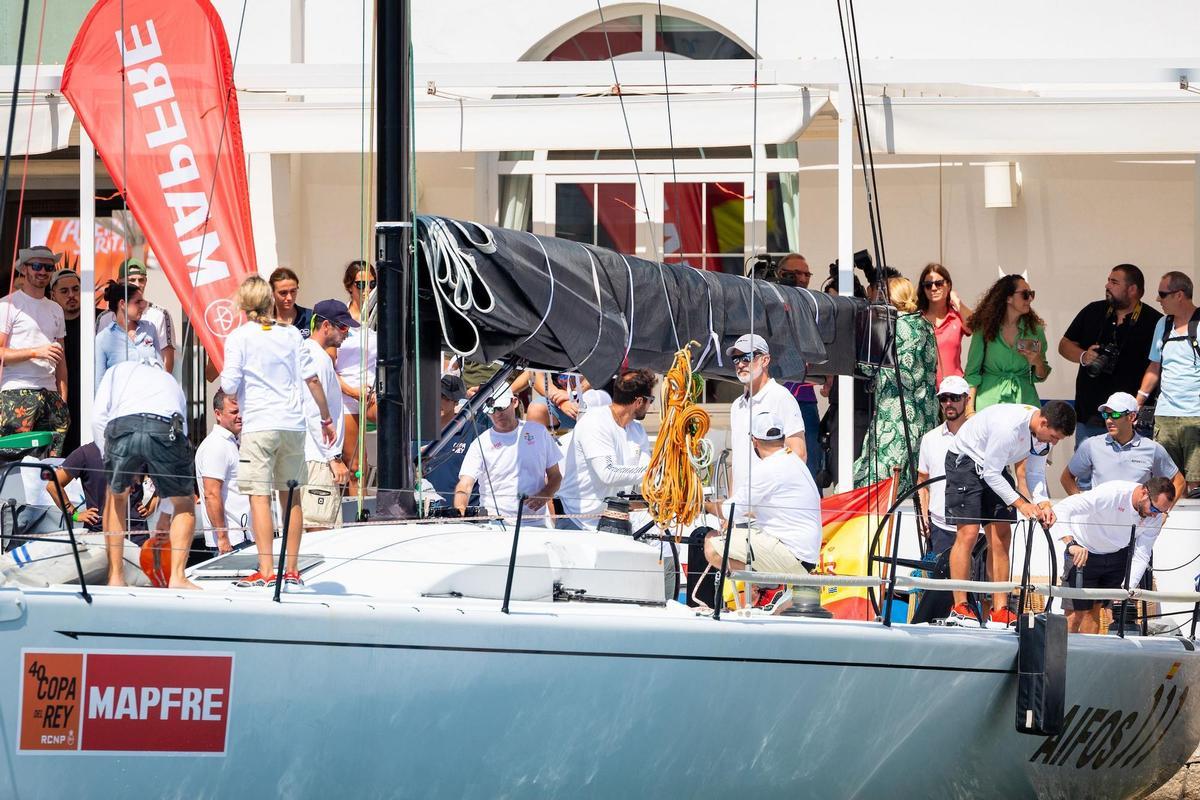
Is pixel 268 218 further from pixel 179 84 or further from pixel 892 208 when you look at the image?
pixel 892 208

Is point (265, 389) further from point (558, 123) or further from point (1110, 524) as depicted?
point (558, 123)

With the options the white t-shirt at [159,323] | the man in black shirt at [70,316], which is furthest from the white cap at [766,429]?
the man in black shirt at [70,316]

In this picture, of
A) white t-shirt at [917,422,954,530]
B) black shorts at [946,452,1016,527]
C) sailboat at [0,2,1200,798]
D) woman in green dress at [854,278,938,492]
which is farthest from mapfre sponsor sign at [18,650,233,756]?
woman in green dress at [854,278,938,492]

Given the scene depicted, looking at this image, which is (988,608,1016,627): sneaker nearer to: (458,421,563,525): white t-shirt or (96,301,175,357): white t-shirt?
(458,421,563,525): white t-shirt

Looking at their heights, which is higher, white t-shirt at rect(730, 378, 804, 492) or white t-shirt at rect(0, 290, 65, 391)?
white t-shirt at rect(0, 290, 65, 391)

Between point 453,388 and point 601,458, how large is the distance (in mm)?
1023

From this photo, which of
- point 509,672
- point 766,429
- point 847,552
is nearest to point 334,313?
point 766,429

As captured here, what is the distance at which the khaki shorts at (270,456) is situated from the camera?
263 inches

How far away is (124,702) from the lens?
5246 mm

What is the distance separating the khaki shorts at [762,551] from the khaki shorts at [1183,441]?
365 cm

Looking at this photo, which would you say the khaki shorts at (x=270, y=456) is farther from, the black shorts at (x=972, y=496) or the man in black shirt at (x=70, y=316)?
the man in black shirt at (x=70, y=316)

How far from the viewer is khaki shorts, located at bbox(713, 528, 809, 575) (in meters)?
6.18

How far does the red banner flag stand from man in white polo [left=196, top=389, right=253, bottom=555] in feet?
5.67

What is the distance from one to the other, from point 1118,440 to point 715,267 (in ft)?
14.2
